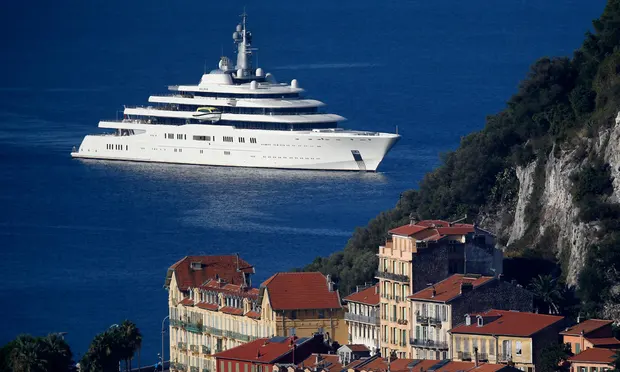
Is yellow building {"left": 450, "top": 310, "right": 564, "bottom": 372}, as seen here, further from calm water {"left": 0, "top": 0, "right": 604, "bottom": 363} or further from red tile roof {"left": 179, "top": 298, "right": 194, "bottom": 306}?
calm water {"left": 0, "top": 0, "right": 604, "bottom": 363}

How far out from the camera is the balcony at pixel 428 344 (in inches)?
2768

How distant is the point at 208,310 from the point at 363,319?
230 inches

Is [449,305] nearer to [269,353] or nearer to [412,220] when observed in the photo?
[269,353]

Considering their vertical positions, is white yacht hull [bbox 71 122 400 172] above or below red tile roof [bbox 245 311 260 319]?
above

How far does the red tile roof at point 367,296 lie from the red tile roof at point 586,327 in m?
7.01

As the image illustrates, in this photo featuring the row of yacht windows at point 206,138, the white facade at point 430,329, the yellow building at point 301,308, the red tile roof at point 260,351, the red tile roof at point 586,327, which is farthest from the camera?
the row of yacht windows at point 206,138

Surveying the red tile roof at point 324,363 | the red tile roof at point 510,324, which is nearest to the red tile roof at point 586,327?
the red tile roof at point 510,324

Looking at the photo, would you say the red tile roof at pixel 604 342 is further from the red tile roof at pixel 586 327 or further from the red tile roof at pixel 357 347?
the red tile roof at pixel 357 347

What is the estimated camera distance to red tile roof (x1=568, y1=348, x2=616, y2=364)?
66188 mm

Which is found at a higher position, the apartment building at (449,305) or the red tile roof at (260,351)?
the apartment building at (449,305)

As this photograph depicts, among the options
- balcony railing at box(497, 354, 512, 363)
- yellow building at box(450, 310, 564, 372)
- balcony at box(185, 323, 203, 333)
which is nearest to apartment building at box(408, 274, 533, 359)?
yellow building at box(450, 310, 564, 372)

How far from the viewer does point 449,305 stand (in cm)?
7056

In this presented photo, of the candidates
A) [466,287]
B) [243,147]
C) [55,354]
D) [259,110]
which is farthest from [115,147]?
[466,287]

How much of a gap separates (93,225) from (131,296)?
25055mm
